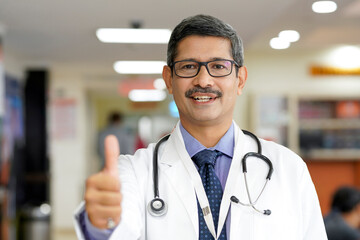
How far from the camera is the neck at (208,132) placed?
1.70 meters

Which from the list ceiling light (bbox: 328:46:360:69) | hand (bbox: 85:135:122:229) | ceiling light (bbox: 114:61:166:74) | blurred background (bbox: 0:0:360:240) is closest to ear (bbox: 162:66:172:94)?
hand (bbox: 85:135:122:229)

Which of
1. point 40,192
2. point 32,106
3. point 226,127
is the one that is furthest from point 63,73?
point 226,127

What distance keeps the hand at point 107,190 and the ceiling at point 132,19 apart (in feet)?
10.5

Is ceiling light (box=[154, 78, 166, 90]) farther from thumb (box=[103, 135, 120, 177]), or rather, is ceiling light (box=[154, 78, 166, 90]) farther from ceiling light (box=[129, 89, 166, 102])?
thumb (box=[103, 135, 120, 177])

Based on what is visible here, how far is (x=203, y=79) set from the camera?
160 cm

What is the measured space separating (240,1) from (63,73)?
5.38 metres

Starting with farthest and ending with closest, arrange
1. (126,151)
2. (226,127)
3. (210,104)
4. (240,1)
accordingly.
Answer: (126,151) < (240,1) < (226,127) < (210,104)

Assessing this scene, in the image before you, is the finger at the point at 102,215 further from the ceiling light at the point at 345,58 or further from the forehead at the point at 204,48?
the ceiling light at the point at 345,58

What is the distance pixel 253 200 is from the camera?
5.34ft

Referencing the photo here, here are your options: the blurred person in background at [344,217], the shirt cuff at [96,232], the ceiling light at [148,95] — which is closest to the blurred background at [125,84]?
the blurred person in background at [344,217]

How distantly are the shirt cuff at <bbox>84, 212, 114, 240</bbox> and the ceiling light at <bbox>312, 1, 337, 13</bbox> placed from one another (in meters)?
3.75

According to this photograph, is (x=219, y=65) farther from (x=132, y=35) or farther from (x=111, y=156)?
(x=132, y=35)

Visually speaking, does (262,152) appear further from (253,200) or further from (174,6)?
(174,6)

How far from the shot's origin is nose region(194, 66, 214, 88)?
5.24 ft
